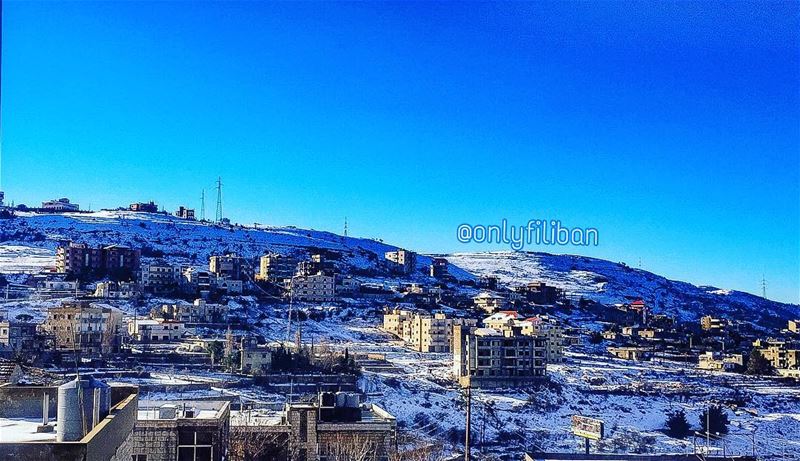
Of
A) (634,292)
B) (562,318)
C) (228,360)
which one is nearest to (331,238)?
(634,292)

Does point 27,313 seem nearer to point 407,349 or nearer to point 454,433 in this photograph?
point 407,349

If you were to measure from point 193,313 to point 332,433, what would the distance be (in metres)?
14.1

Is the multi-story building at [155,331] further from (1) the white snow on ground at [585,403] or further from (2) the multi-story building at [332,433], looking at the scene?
(2) the multi-story building at [332,433]

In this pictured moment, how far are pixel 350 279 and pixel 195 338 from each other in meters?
8.61

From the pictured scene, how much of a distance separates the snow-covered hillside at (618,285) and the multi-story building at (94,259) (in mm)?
16560

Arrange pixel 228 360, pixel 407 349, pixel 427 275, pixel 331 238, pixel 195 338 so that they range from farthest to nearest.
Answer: pixel 331 238, pixel 427 275, pixel 407 349, pixel 195 338, pixel 228 360

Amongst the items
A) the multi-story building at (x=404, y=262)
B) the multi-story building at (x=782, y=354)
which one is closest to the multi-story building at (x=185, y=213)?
the multi-story building at (x=404, y=262)

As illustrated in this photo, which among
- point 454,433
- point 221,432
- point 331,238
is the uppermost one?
point 331,238

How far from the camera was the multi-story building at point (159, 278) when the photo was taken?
22828 millimetres

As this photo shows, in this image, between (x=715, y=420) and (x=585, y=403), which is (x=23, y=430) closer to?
(x=715, y=420)

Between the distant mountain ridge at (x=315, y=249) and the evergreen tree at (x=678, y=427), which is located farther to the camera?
the distant mountain ridge at (x=315, y=249)

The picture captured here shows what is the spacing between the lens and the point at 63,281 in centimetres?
2284

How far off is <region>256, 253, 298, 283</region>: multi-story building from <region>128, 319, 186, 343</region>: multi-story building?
25.8 ft

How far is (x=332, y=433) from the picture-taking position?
6.07 m
